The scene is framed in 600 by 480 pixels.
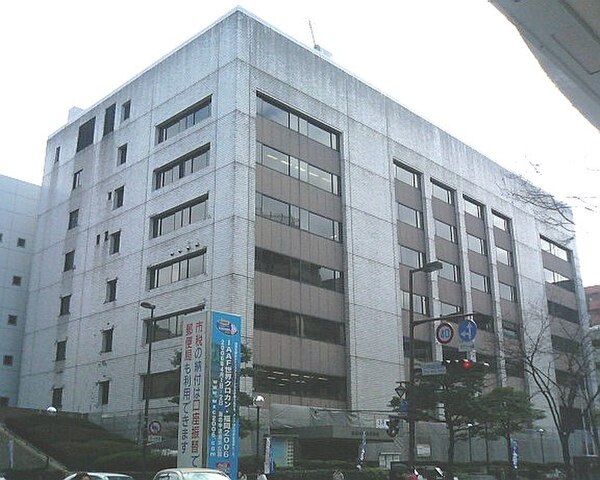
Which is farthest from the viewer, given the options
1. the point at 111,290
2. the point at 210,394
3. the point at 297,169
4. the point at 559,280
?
the point at 559,280

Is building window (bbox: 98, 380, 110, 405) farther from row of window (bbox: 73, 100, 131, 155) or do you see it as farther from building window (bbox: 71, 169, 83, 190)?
row of window (bbox: 73, 100, 131, 155)

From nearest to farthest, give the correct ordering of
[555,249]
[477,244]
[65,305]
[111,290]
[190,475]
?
[190,475] → [111,290] → [65,305] → [477,244] → [555,249]

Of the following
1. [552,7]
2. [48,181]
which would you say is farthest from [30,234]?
[552,7]

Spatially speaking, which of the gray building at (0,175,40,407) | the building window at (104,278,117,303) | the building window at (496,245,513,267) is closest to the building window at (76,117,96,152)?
the gray building at (0,175,40,407)

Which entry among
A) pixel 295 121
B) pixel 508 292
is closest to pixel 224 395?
pixel 295 121

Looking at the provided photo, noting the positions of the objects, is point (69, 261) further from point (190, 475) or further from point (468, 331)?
point (190, 475)

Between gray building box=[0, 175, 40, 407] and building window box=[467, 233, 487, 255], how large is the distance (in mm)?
38715

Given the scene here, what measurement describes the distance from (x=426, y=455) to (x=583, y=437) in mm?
29162

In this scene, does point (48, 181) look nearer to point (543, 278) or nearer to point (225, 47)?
point (225, 47)

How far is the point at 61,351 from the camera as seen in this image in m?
49.1

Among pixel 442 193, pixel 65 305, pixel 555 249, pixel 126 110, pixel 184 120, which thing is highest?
pixel 126 110

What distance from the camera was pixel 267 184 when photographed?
40969mm

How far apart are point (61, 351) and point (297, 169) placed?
73.7ft

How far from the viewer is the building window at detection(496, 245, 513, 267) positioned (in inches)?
2406
